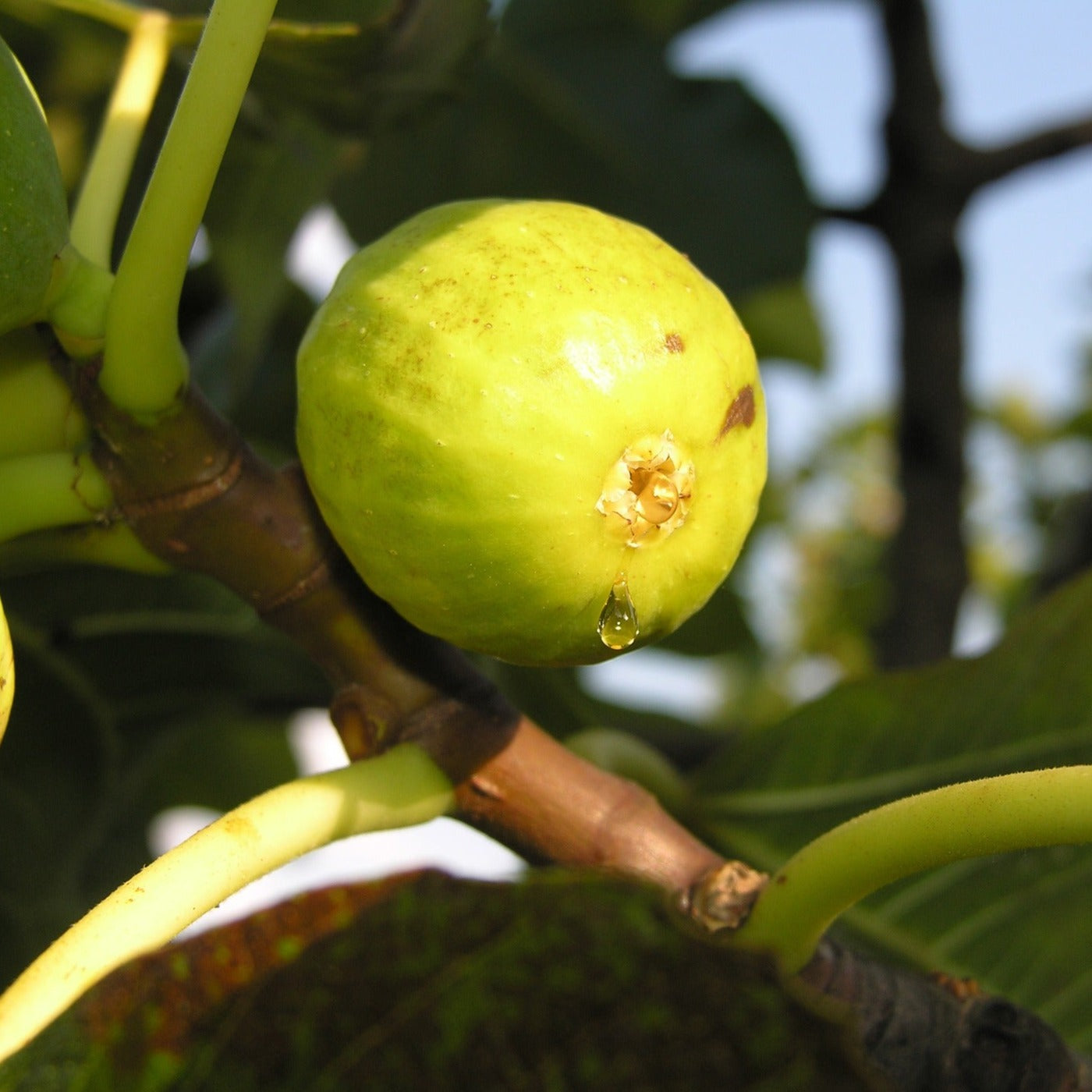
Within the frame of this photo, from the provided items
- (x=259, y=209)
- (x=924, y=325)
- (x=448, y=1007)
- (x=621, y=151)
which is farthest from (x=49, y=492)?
(x=924, y=325)

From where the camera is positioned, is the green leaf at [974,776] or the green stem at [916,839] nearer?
the green stem at [916,839]

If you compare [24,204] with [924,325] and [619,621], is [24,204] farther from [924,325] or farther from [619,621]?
[924,325]

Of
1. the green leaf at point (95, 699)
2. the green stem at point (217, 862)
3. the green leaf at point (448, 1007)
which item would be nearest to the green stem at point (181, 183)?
the green stem at point (217, 862)

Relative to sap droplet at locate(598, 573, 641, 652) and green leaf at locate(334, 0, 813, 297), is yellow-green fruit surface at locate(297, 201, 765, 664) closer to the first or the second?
sap droplet at locate(598, 573, 641, 652)

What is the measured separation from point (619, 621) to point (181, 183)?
410 millimetres

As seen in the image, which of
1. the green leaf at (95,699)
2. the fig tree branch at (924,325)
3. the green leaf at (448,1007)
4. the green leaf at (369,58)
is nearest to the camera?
the green leaf at (448,1007)

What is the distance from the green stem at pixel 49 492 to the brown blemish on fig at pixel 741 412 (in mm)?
455

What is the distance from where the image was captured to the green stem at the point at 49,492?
951mm

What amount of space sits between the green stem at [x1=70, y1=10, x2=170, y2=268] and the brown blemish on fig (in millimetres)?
471

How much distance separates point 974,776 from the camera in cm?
143

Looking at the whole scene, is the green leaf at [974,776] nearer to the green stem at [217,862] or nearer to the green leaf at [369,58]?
the green stem at [217,862]

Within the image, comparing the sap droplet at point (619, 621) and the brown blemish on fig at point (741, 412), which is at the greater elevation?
the brown blemish on fig at point (741, 412)

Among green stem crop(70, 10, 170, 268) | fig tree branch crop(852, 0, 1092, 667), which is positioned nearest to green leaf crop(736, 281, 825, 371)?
fig tree branch crop(852, 0, 1092, 667)

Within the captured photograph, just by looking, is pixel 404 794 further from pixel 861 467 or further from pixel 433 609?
pixel 861 467
